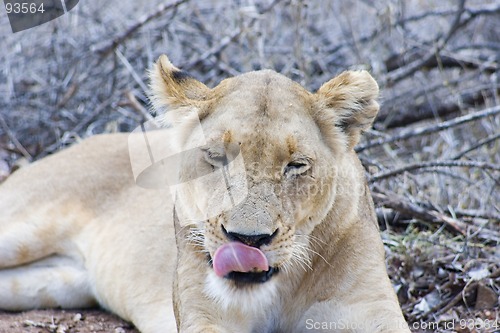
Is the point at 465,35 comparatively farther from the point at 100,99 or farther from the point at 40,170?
the point at 40,170

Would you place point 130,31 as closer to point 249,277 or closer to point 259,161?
point 259,161

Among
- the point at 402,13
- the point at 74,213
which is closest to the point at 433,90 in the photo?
the point at 402,13

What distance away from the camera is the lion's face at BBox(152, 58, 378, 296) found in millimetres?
2551

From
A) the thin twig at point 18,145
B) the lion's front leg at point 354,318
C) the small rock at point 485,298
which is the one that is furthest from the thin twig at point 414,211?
the thin twig at point 18,145

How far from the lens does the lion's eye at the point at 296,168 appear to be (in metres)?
2.71

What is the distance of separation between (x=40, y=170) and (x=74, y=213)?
15.9 inches

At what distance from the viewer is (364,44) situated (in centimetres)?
638

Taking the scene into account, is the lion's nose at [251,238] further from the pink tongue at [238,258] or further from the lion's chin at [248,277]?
the lion's chin at [248,277]

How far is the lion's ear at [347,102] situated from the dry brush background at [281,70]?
4.18ft

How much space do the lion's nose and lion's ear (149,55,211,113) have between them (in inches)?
26.5

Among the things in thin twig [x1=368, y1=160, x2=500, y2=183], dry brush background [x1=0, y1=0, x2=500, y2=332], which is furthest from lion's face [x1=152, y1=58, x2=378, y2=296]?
dry brush background [x1=0, y1=0, x2=500, y2=332]

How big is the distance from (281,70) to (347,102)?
2863 mm

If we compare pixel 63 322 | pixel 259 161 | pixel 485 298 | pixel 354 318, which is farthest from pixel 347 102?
pixel 63 322

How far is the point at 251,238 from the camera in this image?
2463 mm
